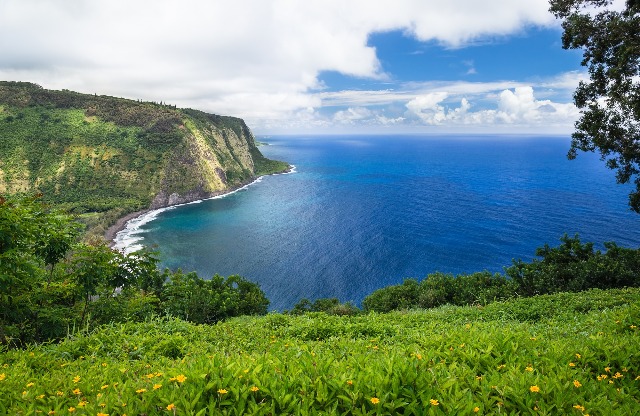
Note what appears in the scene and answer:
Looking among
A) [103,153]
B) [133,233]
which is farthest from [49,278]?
[103,153]

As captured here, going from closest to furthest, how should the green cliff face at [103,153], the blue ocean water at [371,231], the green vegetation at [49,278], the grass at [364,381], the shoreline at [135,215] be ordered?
the grass at [364,381] → the green vegetation at [49,278] → the blue ocean water at [371,231] → the shoreline at [135,215] → the green cliff face at [103,153]

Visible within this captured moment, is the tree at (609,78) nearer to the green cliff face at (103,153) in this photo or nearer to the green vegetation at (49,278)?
the green vegetation at (49,278)

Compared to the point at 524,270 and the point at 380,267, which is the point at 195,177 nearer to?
the point at 380,267

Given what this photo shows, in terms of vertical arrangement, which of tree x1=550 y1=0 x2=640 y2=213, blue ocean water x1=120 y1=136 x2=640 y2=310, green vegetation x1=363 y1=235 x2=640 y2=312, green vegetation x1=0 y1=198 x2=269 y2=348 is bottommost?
blue ocean water x1=120 y1=136 x2=640 y2=310

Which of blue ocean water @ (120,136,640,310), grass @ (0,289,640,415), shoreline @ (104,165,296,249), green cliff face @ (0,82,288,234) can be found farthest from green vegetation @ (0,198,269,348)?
green cliff face @ (0,82,288,234)

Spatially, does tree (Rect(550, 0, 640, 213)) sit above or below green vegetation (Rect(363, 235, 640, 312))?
above

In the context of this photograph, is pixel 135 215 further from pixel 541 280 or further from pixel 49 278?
pixel 541 280

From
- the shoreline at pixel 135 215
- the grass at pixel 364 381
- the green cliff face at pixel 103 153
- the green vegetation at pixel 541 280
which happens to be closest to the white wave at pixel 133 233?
the shoreline at pixel 135 215

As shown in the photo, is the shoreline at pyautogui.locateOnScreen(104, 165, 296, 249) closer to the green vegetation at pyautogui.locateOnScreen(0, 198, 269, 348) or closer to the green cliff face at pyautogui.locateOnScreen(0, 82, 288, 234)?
the green cliff face at pyautogui.locateOnScreen(0, 82, 288, 234)
